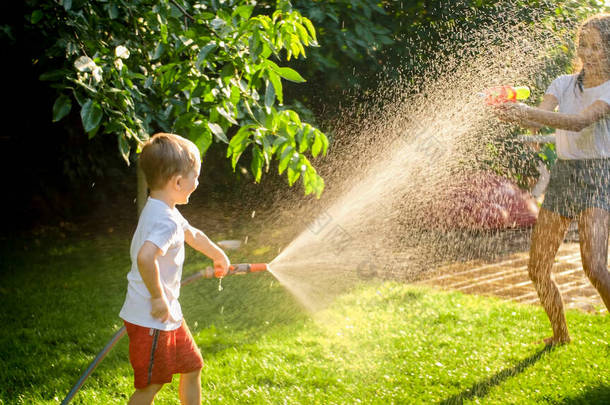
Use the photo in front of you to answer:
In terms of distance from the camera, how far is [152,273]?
6.66ft

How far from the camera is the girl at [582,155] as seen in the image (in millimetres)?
3016

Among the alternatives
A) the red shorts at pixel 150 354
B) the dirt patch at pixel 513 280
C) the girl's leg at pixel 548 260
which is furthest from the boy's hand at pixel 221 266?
the dirt patch at pixel 513 280

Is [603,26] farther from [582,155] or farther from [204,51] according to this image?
[204,51]

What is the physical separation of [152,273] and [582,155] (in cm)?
238

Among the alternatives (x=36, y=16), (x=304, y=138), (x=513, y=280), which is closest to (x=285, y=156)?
(x=304, y=138)

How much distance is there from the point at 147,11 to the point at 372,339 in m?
2.33

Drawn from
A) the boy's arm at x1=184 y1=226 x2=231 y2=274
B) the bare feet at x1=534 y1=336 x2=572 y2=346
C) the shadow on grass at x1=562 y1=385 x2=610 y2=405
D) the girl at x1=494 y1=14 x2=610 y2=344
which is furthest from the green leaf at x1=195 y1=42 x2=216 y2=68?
the bare feet at x1=534 y1=336 x2=572 y2=346

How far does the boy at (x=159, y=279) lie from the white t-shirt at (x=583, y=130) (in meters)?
2.10

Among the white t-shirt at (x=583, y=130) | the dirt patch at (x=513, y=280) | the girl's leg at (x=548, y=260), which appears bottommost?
the dirt patch at (x=513, y=280)

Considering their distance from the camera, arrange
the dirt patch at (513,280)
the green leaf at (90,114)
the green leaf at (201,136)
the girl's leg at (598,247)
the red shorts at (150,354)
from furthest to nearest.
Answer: the dirt patch at (513,280) → the girl's leg at (598,247) → the green leaf at (201,136) → the green leaf at (90,114) → the red shorts at (150,354)

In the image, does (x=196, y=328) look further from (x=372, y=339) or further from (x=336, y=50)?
(x=336, y=50)

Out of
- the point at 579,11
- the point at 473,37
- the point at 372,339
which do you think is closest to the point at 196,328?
the point at 372,339

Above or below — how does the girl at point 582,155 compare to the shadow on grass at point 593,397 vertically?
above

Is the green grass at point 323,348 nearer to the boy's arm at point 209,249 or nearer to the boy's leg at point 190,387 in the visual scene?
the boy's leg at point 190,387
